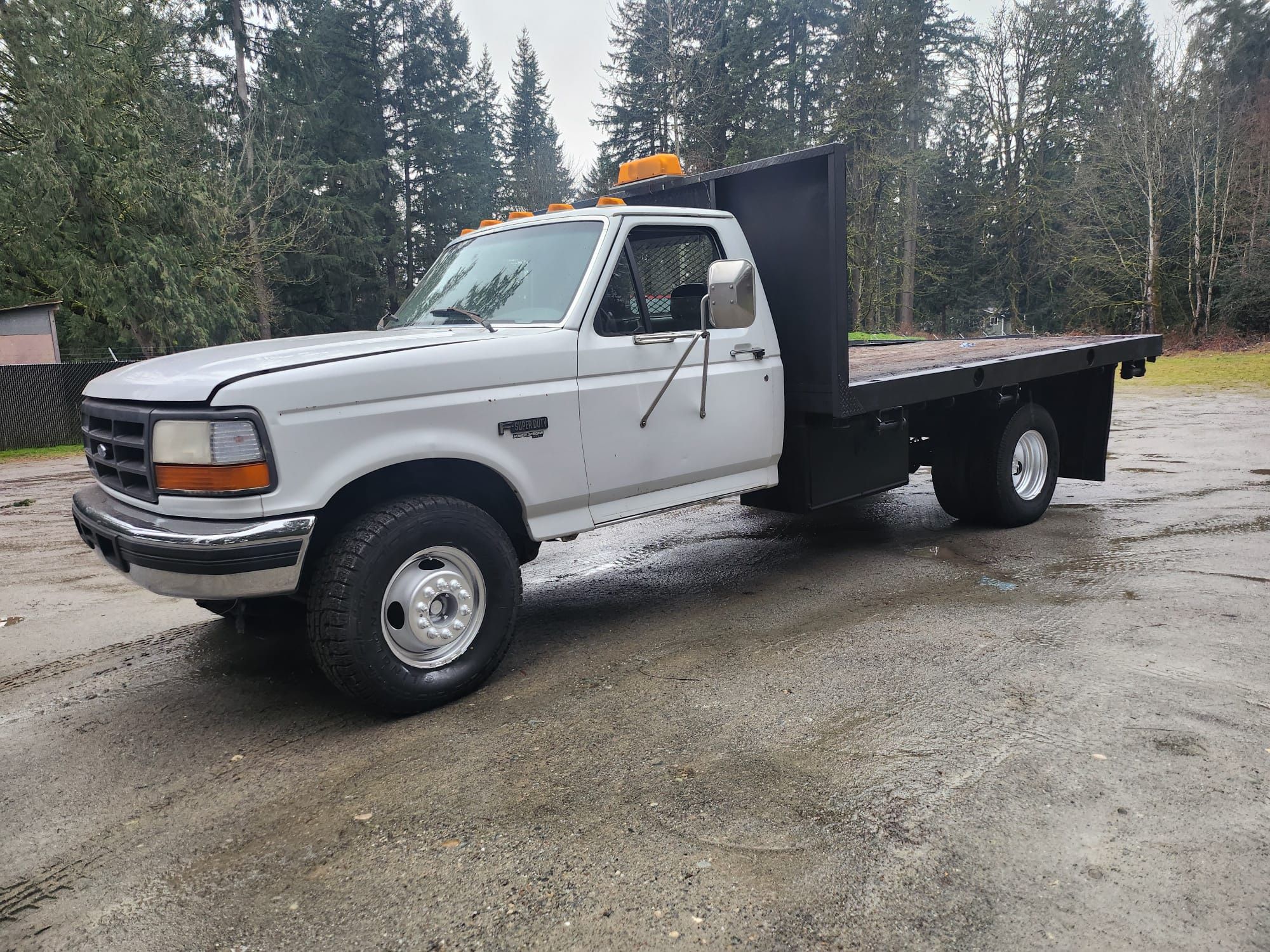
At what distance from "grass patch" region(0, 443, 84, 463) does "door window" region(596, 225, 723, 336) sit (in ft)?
53.1

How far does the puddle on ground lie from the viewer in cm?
537

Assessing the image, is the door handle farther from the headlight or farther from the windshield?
the headlight

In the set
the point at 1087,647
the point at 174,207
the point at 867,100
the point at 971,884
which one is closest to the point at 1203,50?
the point at 867,100

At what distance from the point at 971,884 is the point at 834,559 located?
3864 millimetres

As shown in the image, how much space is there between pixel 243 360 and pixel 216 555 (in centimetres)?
83

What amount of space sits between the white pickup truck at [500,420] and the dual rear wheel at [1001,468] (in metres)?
0.39

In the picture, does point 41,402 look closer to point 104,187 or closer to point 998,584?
point 104,187

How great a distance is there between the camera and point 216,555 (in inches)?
130

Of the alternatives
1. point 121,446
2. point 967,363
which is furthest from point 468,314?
point 967,363

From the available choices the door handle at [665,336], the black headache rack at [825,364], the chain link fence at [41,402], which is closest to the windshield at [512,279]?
the door handle at [665,336]

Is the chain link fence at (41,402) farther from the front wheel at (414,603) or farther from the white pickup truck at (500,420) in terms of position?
the front wheel at (414,603)

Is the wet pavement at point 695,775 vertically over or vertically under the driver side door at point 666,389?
under

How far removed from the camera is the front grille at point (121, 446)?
140 inches

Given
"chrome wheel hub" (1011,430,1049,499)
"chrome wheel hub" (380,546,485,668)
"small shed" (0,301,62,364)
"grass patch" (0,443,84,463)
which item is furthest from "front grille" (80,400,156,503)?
"small shed" (0,301,62,364)
